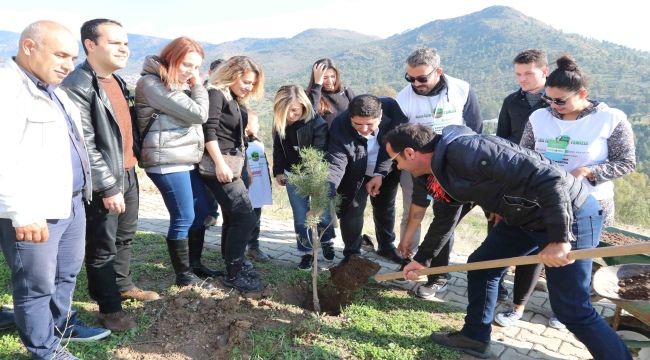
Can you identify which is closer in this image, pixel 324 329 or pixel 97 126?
pixel 97 126

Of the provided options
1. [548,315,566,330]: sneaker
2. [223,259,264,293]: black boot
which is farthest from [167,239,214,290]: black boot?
[548,315,566,330]: sneaker

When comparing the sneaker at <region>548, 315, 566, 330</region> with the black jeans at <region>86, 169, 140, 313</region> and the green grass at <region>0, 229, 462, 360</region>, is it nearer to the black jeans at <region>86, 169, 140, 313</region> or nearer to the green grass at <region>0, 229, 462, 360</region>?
the green grass at <region>0, 229, 462, 360</region>

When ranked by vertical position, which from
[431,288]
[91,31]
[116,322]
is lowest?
[431,288]

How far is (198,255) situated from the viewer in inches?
173

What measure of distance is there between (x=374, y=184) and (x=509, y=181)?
200cm

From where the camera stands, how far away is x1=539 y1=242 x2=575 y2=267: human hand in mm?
2674

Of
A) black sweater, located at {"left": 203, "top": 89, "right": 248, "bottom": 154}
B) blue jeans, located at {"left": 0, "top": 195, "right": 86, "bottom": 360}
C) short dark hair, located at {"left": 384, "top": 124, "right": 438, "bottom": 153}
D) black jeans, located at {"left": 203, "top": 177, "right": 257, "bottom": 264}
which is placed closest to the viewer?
blue jeans, located at {"left": 0, "top": 195, "right": 86, "bottom": 360}

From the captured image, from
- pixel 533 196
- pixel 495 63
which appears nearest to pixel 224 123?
pixel 533 196

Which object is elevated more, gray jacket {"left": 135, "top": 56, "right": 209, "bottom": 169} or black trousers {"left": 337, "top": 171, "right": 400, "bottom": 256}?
gray jacket {"left": 135, "top": 56, "right": 209, "bottom": 169}

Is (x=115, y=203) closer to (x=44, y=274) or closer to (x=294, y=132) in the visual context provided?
(x=44, y=274)

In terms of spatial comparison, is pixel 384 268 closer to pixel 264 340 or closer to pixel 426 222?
pixel 264 340

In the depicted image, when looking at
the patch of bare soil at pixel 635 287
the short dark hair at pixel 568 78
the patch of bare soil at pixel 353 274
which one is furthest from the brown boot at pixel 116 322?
the short dark hair at pixel 568 78

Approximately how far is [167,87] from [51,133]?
108 cm

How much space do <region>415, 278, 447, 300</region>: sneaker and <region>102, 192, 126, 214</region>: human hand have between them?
2.87 m
